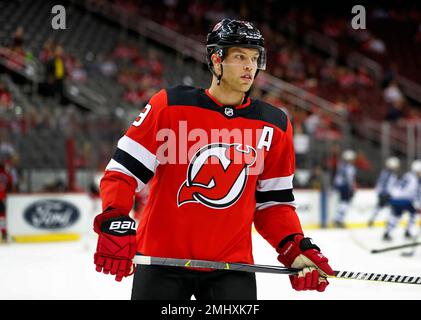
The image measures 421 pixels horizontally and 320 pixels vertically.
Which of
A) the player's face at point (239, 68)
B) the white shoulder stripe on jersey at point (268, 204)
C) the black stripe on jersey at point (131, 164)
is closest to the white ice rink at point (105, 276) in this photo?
the white shoulder stripe on jersey at point (268, 204)

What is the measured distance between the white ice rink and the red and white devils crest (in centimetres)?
204

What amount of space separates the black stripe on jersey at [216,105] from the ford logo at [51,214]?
6782 millimetres

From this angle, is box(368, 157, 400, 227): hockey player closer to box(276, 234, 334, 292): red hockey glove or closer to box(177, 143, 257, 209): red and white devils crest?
box(276, 234, 334, 292): red hockey glove

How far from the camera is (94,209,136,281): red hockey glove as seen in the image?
2023mm

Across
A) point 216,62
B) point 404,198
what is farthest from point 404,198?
point 216,62

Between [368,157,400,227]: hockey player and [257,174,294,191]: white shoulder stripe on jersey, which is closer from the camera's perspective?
[257,174,294,191]: white shoulder stripe on jersey

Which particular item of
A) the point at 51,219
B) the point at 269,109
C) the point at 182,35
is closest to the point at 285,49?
the point at 182,35

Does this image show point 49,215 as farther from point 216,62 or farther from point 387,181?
point 216,62

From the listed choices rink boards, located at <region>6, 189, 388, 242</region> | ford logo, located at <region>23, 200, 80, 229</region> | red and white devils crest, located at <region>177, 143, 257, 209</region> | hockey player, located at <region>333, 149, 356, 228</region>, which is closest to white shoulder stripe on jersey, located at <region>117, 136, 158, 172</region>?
red and white devils crest, located at <region>177, 143, 257, 209</region>

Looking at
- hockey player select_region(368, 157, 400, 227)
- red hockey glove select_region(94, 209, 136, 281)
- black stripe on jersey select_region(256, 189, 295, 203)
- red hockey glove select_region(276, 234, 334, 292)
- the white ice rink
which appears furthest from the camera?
hockey player select_region(368, 157, 400, 227)

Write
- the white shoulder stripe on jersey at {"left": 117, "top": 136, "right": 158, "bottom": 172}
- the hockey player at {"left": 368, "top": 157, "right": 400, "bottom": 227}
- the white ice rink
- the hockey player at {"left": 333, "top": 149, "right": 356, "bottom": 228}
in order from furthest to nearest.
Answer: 1. the hockey player at {"left": 333, "top": 149, "right": 356, "bottom": 228}
2. the hockey player at {"left": 368, "top": 157, "right": 400, "bottom": 227}
3. the white ice rink
4. the white shoulder stripe on jersey at {"left": 117, "top": 136, "right": 158, "bottom": 172}

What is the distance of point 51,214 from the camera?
870 cm

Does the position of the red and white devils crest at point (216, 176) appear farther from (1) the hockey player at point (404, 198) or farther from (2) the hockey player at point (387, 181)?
(2) the hockey player at point (387, 181)

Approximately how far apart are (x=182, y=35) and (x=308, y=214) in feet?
16.9
